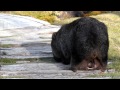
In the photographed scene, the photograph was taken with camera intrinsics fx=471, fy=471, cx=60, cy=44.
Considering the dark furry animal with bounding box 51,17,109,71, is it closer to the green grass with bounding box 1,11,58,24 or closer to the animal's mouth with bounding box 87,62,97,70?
the animal's mouth with bounding box 87,62,97,70

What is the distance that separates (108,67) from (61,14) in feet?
62.8

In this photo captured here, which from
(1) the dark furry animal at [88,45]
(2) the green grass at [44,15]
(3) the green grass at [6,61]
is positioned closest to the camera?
(1) the dark furry animal at [88,45]

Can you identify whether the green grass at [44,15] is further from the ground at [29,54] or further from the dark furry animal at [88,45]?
the dark furry animal at [88,45]

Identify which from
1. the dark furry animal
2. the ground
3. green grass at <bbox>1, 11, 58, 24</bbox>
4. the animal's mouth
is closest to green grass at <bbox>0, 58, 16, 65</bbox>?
the ground

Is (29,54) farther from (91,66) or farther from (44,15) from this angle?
(44,15)

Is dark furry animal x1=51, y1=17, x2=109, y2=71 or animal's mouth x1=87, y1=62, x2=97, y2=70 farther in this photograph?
animal's mouth x1=87, y1=62, x2=97, y2=70

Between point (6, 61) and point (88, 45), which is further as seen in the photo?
point (6, 61)

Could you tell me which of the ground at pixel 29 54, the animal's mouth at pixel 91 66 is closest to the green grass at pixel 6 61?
the ground at pixel 29 54

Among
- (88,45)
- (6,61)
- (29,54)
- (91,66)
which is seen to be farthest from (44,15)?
(88,45)

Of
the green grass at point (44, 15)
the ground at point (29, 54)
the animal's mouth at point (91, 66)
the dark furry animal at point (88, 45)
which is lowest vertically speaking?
the green grass at point (44, 15)

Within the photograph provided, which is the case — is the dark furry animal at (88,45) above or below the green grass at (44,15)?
above
